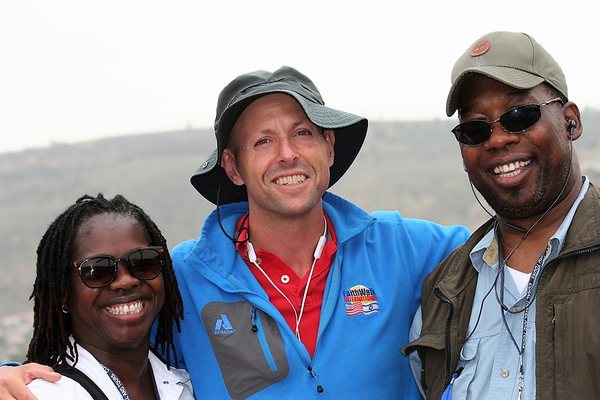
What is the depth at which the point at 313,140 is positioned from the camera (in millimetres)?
4699

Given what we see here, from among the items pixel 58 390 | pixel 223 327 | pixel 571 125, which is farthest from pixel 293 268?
pixel 571 125

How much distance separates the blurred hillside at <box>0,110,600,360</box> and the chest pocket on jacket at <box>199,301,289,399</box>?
27.2 metres

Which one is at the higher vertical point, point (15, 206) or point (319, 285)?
point (15, 206)

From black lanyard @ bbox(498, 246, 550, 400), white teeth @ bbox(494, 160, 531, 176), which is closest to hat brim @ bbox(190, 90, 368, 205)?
white teeth @ bbox(494, 160, 531, 176)

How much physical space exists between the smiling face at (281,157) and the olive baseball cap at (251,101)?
0.09m

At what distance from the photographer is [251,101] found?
185 inches

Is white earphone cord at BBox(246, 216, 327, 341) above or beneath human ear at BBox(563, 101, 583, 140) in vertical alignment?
beneath

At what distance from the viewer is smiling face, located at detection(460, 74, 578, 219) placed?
3.66 meters

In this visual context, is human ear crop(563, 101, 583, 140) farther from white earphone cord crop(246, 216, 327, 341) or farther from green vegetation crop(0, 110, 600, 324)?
green vegetation crop(0, 110, 600, 324)

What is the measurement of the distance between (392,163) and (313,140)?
43.3 m

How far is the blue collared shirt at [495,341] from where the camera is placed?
3.44m

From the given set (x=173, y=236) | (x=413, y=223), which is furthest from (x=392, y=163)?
(x=413, y=223)

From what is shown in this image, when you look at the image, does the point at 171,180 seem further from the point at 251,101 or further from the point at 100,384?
the point at 100,384

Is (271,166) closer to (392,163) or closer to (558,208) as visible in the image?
(558,208)
